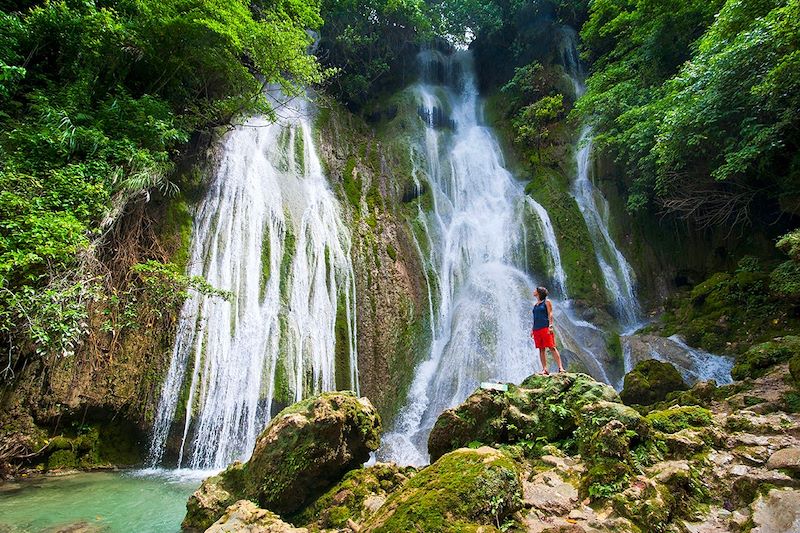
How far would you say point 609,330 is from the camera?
10.7 m

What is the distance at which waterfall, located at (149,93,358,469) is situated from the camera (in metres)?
7.14

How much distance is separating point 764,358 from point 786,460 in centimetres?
510

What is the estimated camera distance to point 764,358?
6.76 meters

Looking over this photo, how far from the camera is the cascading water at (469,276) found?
9250mm

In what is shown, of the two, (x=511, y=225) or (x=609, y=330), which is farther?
(x=511, y=225)

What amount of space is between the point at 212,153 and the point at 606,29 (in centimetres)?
1313

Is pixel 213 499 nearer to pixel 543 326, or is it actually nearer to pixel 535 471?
pixel 535 471

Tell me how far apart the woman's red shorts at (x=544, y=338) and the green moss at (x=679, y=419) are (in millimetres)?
2156

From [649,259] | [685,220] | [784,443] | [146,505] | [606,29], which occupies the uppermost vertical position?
[606,29]

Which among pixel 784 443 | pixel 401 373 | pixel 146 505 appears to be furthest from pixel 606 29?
pixel 146 505

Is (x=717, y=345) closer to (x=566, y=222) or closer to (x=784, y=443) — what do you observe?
(x=566, y=222)

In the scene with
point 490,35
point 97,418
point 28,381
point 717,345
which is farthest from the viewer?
point 490,35

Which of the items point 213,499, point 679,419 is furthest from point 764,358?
point 213,499

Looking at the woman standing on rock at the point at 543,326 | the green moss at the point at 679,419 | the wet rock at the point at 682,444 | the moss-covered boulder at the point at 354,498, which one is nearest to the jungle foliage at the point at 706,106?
the woman standing on rock at the point at 543,326
